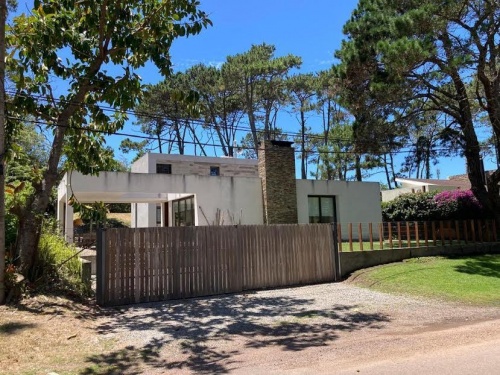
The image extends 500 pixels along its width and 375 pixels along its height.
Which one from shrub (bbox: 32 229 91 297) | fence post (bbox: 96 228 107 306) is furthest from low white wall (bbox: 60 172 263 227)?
fence post (bbox: 96 228 107 306)

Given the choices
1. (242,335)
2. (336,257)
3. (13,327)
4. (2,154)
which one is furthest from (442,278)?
(2,154)

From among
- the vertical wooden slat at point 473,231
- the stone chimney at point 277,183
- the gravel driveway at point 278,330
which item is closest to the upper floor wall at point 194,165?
the stone chimney at point 277,183

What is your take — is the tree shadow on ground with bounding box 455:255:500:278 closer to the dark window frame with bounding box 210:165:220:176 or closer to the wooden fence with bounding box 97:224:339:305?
the wooden fence with bounding box 97:224:339:305

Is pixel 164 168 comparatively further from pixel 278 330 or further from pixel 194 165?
pixel 278 330

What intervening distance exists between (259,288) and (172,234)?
2.84 meters

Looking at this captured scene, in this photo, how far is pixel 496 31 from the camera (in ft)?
50.7

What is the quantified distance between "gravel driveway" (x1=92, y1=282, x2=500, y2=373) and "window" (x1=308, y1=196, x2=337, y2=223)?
11154 millimetres

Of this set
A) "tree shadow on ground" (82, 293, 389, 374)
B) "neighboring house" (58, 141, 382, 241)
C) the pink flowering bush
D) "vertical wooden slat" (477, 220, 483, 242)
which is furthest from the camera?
the pink flowering bush

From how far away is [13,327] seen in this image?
752cm

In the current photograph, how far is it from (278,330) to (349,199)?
1603 cm

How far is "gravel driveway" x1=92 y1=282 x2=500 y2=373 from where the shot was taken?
20.4ft

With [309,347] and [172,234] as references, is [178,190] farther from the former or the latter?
[309,347]

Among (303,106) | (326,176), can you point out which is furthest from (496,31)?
(326,176)

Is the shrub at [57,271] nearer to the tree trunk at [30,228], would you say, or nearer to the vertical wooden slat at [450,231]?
the tree trunk at [30,228]
